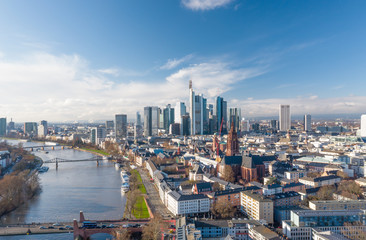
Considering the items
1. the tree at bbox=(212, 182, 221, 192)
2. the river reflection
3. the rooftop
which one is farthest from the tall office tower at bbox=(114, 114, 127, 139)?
the rooftop

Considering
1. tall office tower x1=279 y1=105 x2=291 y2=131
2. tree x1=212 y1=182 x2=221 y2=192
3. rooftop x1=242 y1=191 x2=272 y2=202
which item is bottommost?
tree x1=212 y1=182 x2=221 y2=192

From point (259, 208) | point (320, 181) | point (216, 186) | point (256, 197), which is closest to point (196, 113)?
point (320, 181)

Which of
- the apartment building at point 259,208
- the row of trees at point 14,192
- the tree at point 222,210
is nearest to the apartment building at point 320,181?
the apartment building at point 259,208

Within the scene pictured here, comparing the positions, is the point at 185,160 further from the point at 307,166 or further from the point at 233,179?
the point at 307,166

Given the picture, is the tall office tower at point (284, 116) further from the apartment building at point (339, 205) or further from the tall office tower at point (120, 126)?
the apartment building at point (339, 205)

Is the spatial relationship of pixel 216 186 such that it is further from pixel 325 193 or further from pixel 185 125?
pixel 185 125

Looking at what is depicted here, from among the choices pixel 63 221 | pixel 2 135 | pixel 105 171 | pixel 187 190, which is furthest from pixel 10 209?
pixel 2 135

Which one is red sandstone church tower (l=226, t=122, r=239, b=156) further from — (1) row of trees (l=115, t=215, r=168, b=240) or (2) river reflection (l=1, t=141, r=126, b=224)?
(1) row of trees (l=115, t=215, r=168, b=240)
